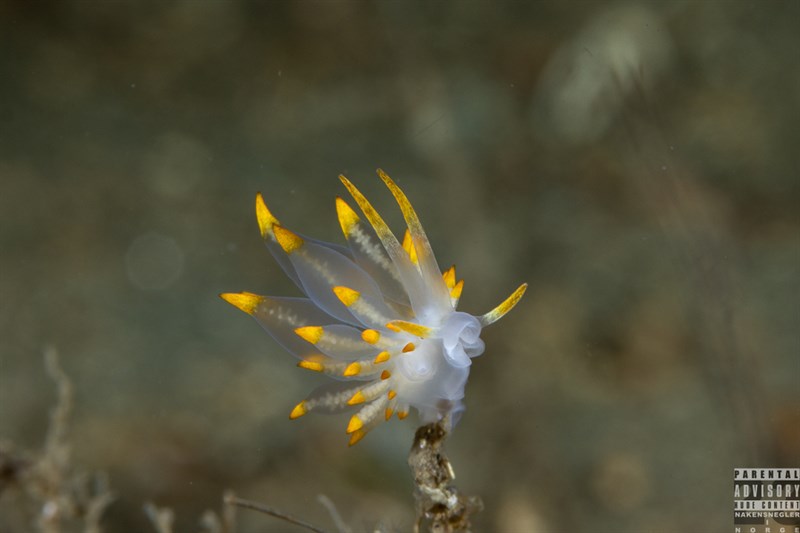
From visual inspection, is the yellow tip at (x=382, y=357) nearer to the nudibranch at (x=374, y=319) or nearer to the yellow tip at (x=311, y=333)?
the nudibranch at (x=374, y=319)

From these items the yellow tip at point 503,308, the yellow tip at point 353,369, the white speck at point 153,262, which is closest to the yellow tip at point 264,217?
the yellow tip at point 353,369

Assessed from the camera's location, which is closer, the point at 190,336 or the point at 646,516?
the point at 646,516

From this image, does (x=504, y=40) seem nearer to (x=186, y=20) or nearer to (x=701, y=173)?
(x=701, y=173)

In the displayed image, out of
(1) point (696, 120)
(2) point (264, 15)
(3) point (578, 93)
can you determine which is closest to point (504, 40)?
(3) point (578, 93)

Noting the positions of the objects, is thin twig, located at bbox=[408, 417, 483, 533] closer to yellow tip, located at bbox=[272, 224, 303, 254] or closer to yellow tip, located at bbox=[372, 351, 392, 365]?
yellow tip, located at bbox=[372, 351, 392, 365]

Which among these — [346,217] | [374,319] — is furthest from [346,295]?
[346,217]

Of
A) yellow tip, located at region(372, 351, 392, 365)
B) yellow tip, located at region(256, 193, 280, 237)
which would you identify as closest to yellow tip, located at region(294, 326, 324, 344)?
yellow tip, located at region(372, 351, 392, 365)
